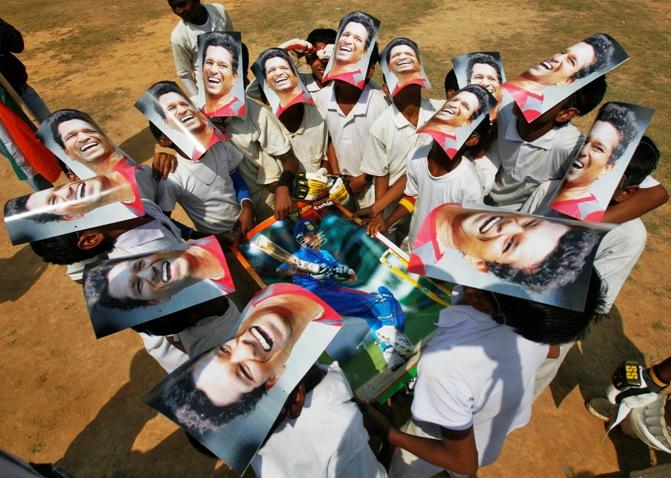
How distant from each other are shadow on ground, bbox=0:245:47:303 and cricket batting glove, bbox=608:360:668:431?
18.2ft

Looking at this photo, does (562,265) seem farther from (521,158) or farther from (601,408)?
(601,408)

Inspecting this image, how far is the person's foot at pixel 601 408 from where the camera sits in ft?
9.34

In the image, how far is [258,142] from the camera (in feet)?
11.5

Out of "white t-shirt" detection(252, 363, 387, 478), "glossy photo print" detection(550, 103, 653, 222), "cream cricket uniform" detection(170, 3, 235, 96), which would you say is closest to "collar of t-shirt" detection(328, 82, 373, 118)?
"cream cricket uniform" detection(170, 3, 235, 96)

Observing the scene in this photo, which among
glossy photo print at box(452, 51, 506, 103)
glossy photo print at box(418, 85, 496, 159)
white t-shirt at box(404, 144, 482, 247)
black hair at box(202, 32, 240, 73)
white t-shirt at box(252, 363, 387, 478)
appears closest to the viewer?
white t-shirt at box(252, 363, 387, 478)

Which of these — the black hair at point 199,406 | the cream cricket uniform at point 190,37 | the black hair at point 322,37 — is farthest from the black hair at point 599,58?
the cream cricket uniform at point 190,37

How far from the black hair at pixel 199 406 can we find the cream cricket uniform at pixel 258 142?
2526mm

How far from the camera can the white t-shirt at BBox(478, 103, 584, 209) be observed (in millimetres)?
2664

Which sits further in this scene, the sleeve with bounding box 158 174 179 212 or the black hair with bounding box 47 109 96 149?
the sleeve with bounding box 158 174 179 212

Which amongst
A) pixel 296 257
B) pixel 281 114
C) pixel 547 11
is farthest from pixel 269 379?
pixel 547 11

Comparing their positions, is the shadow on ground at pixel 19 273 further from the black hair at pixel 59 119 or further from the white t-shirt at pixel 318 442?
the white t-shirt at pixel 318 442

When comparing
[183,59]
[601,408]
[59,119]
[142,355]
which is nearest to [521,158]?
[601,408]

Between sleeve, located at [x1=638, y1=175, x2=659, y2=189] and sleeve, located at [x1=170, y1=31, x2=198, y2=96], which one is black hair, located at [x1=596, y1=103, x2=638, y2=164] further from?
sleeve, located at [x1=170, y1=31, x2=198, y2=96]

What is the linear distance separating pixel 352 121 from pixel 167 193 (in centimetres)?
169
